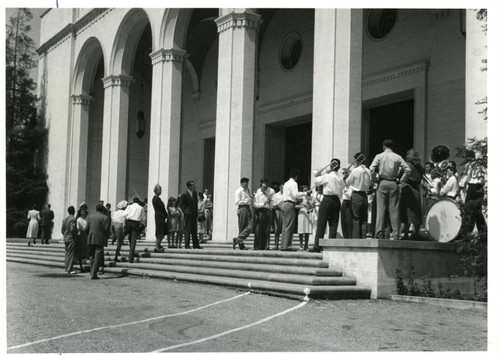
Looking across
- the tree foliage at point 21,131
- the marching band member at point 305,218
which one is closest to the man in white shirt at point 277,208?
the marching band member at point 305,218

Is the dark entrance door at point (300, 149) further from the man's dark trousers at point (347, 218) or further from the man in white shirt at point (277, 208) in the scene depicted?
the man's dark trousers at point (347, 218)

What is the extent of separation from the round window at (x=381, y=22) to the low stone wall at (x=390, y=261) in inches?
461

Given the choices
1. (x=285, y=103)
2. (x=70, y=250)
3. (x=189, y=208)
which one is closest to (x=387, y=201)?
(x=189, y=208)

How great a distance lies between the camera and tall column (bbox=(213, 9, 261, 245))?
62.4ft

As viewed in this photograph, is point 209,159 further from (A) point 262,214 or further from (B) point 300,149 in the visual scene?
(A) point 262,214

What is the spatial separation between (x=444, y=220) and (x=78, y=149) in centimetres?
2178

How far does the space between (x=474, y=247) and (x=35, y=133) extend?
25811 millimetres

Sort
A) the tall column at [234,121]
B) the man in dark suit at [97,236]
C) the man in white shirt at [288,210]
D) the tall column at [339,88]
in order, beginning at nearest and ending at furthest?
the man in white shirt at [288,210] < the man in dark suit at [97,236] < the tall column at [339,88] < the tall column at [234,121]

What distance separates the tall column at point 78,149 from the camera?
100 ft

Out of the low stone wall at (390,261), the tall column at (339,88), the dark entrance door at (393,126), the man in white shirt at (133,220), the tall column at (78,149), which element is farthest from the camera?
the tall column at (78,149)

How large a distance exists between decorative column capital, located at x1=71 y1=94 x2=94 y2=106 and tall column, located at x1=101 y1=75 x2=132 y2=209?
4.06m

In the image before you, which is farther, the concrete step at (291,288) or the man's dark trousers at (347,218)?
the man's dark trousers at (347,218)

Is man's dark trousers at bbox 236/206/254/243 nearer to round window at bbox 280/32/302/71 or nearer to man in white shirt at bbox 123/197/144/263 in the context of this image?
man in white shirt at bbox 123/197/144/263

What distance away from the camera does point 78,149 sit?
100 feet
